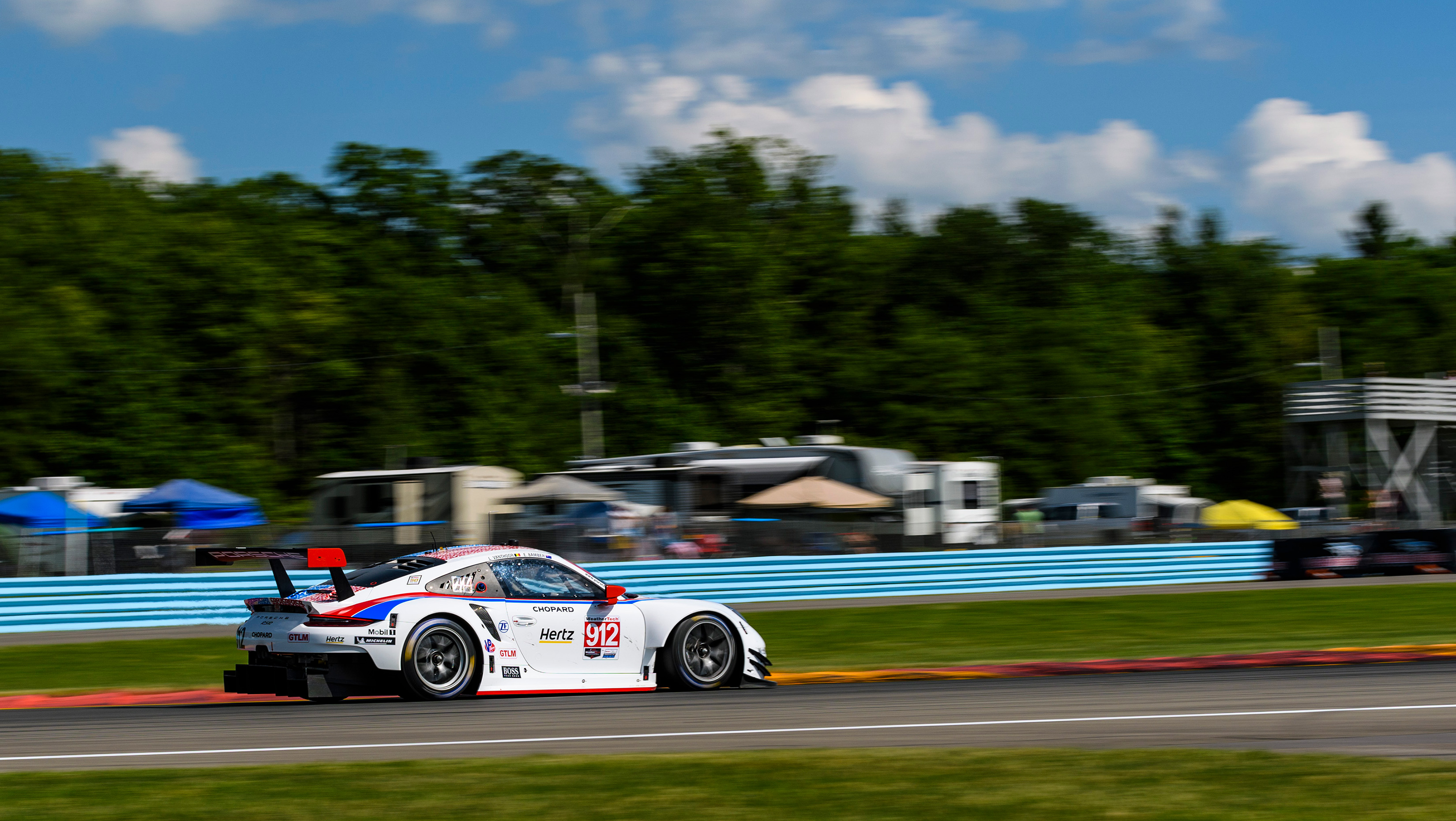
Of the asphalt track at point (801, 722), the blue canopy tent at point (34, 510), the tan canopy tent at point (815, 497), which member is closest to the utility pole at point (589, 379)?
the tan canopy tent at point (815, 497)

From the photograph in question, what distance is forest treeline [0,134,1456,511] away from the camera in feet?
152

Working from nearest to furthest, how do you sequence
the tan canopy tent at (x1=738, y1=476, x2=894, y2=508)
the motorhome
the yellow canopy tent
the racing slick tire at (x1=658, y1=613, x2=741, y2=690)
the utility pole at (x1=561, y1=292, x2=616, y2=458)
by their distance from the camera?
the racing slick tire at (x1=658, y1=613, x2=741, y2=690) < the tan canopy tent at (x1=738, y1=476, x2=894, y2=508) < the motorhome < the yellow canopy tent < the utility pole at (x1=561, y1=292, x2=616, y2=458)

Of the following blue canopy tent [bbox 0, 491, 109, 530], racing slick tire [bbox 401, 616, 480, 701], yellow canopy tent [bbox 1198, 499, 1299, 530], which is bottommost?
racing slick tire [bbox 401, 616, 480, 701]

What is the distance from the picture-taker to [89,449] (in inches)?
1775

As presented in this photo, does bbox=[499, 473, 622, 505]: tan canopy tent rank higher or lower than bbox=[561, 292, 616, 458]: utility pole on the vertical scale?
lower

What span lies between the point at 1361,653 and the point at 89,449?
130ft

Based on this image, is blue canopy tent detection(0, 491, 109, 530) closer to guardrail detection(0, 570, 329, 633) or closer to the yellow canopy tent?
guardrail detection(0, 570, 329, 633)

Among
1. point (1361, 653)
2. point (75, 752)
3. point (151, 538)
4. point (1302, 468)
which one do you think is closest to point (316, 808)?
point (75, 752)

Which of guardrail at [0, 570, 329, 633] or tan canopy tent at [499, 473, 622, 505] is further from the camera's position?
tan canopy tent at [499, 473, 622, 505]

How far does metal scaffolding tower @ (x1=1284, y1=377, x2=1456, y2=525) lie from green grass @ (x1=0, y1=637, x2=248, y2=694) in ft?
116

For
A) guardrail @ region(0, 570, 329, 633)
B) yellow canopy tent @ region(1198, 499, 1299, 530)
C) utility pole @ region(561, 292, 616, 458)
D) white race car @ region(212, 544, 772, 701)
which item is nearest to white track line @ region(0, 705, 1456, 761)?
white race car @ region(212, 544, 772, 701)

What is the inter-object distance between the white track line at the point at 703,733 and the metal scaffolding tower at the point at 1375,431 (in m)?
37.6

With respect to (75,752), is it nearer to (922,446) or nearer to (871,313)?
(922,446)

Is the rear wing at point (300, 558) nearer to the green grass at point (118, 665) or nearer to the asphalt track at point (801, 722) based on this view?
the asphalt track at point (801, 722)
